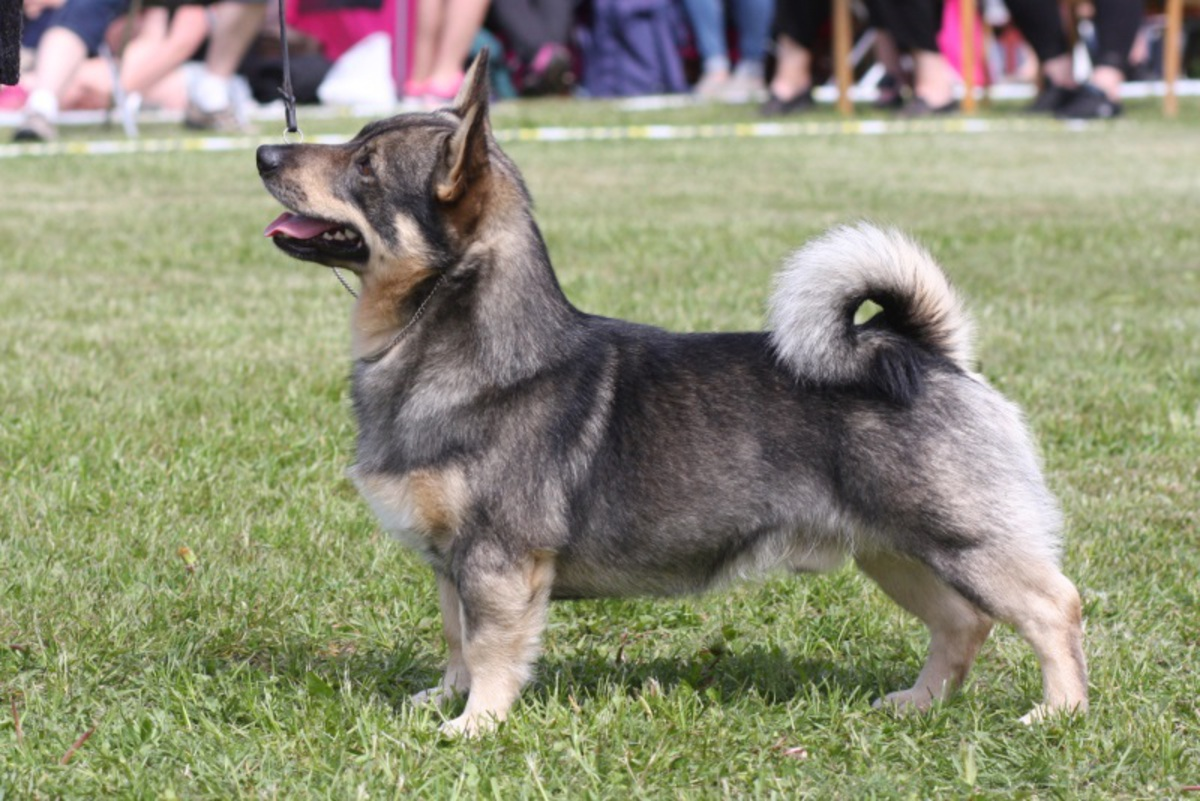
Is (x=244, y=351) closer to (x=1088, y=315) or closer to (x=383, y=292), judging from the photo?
(x=383, y=292)

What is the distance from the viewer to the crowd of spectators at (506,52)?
13.0m

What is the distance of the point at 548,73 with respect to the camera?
18.0 meters

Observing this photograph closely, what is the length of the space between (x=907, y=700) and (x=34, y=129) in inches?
413

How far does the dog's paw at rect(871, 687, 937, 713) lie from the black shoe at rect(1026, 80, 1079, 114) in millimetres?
13023

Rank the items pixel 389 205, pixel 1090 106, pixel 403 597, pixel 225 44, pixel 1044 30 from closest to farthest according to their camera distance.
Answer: pixel 389 205, pixel 403 597, pixel 225 44, pixel 1044 30, pixel 1090 106

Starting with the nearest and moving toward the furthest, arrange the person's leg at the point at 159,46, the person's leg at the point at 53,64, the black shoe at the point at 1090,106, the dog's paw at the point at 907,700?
the dog's paw at the point at 907,700 < the person's leg at the point at 53,64 < the person's leg at the point at 159,46 < the black shoe at the point at 1090,106

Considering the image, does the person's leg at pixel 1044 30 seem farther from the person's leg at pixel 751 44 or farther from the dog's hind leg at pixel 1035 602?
the dog's hind leg at pixel 1035 602

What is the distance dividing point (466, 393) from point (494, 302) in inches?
7.3

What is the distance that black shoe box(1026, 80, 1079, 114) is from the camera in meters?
15.4

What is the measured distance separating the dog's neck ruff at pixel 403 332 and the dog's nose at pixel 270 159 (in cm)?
38

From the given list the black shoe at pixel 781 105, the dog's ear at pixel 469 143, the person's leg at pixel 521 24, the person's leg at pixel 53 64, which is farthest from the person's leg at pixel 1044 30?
the dog's ear at pixel 469 143

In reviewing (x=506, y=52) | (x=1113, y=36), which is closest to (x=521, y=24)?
(x=506, y=52)

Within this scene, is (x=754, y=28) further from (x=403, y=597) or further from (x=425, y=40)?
(x=403, y=597)

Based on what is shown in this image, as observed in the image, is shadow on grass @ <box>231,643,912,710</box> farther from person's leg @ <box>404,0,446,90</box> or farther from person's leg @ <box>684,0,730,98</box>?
person's leg @ <box>684,0,730,98</box>
